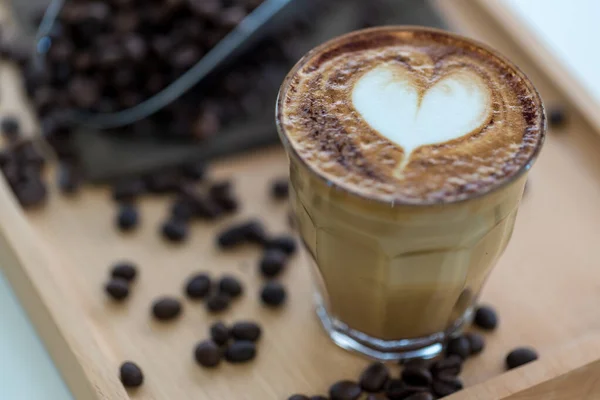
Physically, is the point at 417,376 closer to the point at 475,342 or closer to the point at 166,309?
Answer: the point at 475,342

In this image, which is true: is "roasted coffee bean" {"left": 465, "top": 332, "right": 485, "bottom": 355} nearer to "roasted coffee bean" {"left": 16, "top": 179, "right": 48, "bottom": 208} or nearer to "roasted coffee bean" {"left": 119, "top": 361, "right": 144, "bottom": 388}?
"roasted coffee bean" {"left": 119, "top": 361, "right": 144, "bottom": 388}

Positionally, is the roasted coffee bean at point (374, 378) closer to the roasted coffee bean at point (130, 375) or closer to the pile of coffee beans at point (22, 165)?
the roasted coffee bean at point (130, 375)

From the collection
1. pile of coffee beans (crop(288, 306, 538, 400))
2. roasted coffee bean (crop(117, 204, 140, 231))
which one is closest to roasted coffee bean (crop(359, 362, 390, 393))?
pile of coffee beans (crop(288, 306, 538, 400))

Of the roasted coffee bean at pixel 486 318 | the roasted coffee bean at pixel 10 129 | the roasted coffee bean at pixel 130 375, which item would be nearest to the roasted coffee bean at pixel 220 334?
the roasted coffee bean at pixel 130 375

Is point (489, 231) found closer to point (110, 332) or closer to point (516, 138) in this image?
point (516, 138)

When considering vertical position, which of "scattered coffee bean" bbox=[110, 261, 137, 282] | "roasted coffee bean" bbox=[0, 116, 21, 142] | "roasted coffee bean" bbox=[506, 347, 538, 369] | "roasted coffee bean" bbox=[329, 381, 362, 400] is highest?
"roasted coffee bean" bbox=[0, 116, 21, 142]

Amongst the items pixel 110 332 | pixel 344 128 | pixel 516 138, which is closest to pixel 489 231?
pixel 516 138

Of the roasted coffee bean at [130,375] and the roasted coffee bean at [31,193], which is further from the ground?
the roasted coffee bean at [31,193]
